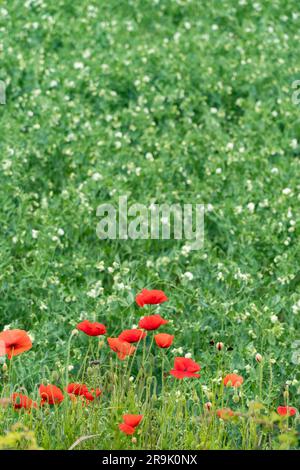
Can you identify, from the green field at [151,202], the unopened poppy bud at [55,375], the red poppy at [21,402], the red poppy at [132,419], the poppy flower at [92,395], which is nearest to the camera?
the red poppy at [132,419]

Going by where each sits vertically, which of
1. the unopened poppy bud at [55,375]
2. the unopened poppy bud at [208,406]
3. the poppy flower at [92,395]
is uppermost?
the unopened poppy bud at [55,375]

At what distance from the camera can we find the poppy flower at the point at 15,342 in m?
3.97

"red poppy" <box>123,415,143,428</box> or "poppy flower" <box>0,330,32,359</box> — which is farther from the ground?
"poppy flower" <box>0,330,32,359</box>

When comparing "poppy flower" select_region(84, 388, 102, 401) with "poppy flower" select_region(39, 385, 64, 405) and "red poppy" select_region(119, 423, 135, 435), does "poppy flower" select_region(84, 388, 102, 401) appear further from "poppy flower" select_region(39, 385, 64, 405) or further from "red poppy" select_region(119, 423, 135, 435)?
"red poppy" select_region(119, 423, 135, 435)

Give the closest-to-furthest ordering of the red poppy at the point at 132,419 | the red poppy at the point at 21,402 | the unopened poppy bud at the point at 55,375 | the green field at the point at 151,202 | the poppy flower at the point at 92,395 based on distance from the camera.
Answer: the red poppy at the point at 132,419, the red poppy at the point at 21,402, the poppy flower at the point at 92,395, the unopened poppy bud at the point at 55,375, the green field at the point at 151,202

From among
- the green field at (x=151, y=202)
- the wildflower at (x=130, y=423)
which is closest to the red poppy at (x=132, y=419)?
the wildflower at (x=130, y=423)

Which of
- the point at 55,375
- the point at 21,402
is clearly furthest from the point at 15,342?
the point at 55,375

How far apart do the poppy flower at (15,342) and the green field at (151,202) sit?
0.64 ft

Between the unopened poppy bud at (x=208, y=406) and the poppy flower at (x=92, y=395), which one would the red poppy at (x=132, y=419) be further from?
the unopened poppy bud at (x=208, y=406)

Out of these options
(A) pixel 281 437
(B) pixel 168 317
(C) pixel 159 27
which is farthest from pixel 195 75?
(A) pixel 281 437

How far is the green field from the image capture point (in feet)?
13.9

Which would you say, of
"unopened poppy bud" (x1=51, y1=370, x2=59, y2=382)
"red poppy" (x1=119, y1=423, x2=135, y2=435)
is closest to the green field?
"unopened poppy bud" (x1=51, y1=370, x2=59, y2=382)

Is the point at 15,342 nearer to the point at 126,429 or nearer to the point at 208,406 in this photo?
the point at 126,429

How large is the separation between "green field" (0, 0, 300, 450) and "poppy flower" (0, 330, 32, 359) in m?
0.20
